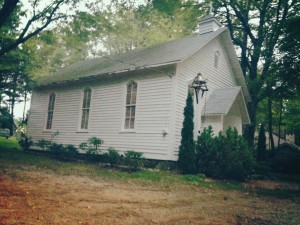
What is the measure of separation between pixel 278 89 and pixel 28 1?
15367mm

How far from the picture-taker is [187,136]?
11375 millimetres

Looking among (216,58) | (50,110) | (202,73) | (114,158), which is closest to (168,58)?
(202,73)

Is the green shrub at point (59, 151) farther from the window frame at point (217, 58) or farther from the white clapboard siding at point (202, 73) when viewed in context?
the window frame at point (217, 58)

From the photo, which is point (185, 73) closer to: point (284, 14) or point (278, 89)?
point (278, 89)

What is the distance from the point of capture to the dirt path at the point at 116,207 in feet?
13.8

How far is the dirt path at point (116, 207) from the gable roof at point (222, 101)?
6.39m

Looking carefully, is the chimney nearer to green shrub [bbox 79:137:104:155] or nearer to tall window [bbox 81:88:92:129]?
tall window [bbox 81:88:92:129]

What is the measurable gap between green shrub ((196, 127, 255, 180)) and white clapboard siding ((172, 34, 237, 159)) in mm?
1288

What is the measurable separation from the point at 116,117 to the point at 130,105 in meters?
1.08

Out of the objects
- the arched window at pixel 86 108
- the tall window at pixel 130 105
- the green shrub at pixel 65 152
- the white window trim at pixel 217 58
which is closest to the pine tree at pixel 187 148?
the tall window at pixel 130 105

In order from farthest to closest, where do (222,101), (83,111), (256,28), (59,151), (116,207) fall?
(256,28) < (83,111) < (59,151) < (222,101) < (116,207)

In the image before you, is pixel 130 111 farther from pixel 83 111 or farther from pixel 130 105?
pixel 83 111

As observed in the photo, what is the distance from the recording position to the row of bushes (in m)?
11.7

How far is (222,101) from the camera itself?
1375 cm
